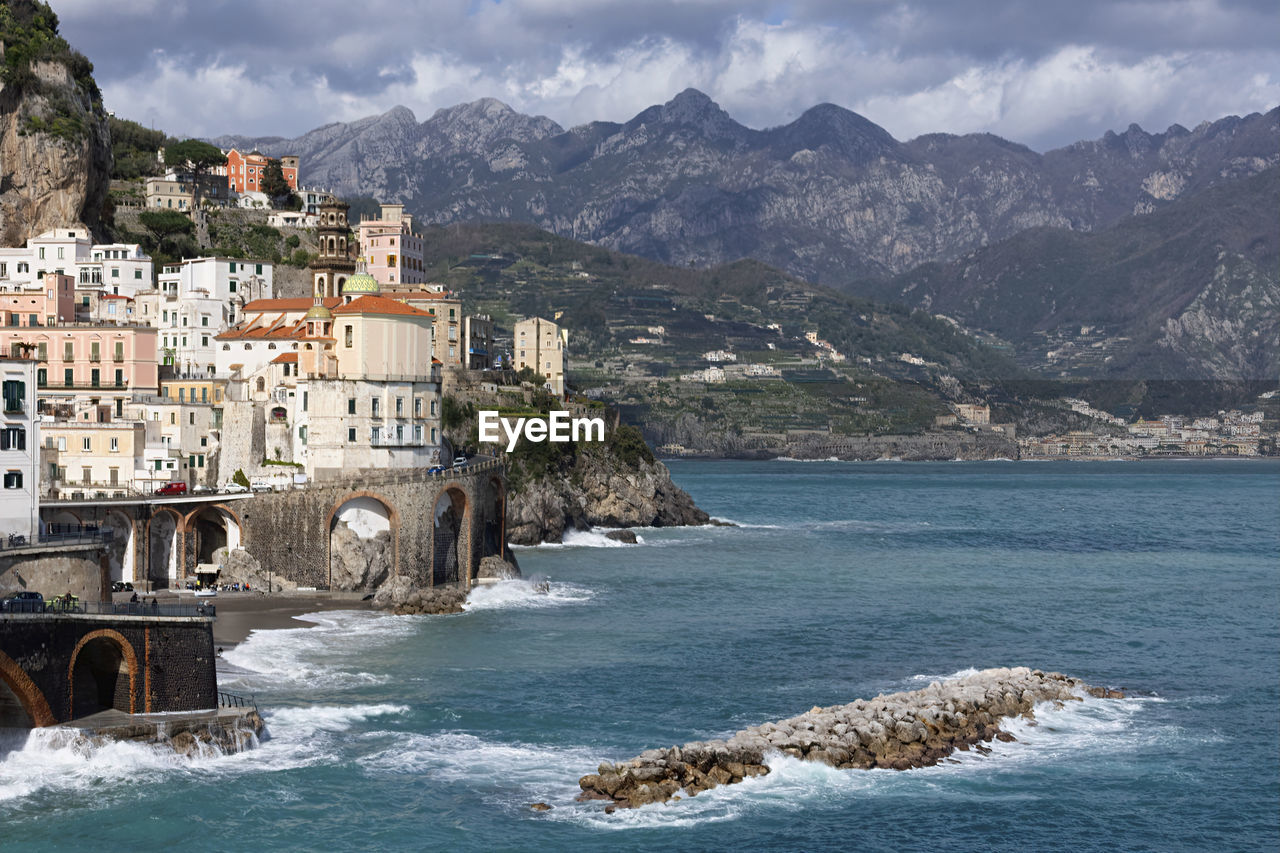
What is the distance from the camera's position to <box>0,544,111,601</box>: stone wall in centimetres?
5297

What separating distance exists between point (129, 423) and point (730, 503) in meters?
104

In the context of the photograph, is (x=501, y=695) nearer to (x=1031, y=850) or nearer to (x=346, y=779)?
(x=346, y=779)

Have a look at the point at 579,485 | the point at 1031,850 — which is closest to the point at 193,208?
the point at 579,485

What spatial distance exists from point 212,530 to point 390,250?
217 ft

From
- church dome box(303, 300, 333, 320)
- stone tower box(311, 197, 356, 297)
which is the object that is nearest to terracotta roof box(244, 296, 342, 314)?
church dome box(303, 300, 333, 320)

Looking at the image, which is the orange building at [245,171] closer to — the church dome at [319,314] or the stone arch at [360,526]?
the church dome at [319,314]

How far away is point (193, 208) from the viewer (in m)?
130

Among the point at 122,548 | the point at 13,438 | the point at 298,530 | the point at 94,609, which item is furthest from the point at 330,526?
the point at 94,609

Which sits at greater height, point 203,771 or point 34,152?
point 34,152

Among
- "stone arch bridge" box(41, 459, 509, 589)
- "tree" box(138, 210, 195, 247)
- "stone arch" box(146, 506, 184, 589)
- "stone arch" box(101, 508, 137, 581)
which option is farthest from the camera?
"tree" box(138, 210, 195, 247)

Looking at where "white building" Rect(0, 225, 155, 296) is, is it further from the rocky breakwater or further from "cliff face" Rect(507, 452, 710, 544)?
the rocky breakwater

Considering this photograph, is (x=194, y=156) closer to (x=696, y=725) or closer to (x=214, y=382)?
(x=214, y=382)

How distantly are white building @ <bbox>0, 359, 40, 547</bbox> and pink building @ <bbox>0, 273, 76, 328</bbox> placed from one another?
3394cm

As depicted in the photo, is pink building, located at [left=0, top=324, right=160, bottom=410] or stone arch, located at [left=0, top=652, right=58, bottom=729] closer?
stone arch, located at [left=0, top=652, right=58, bottom=729]
